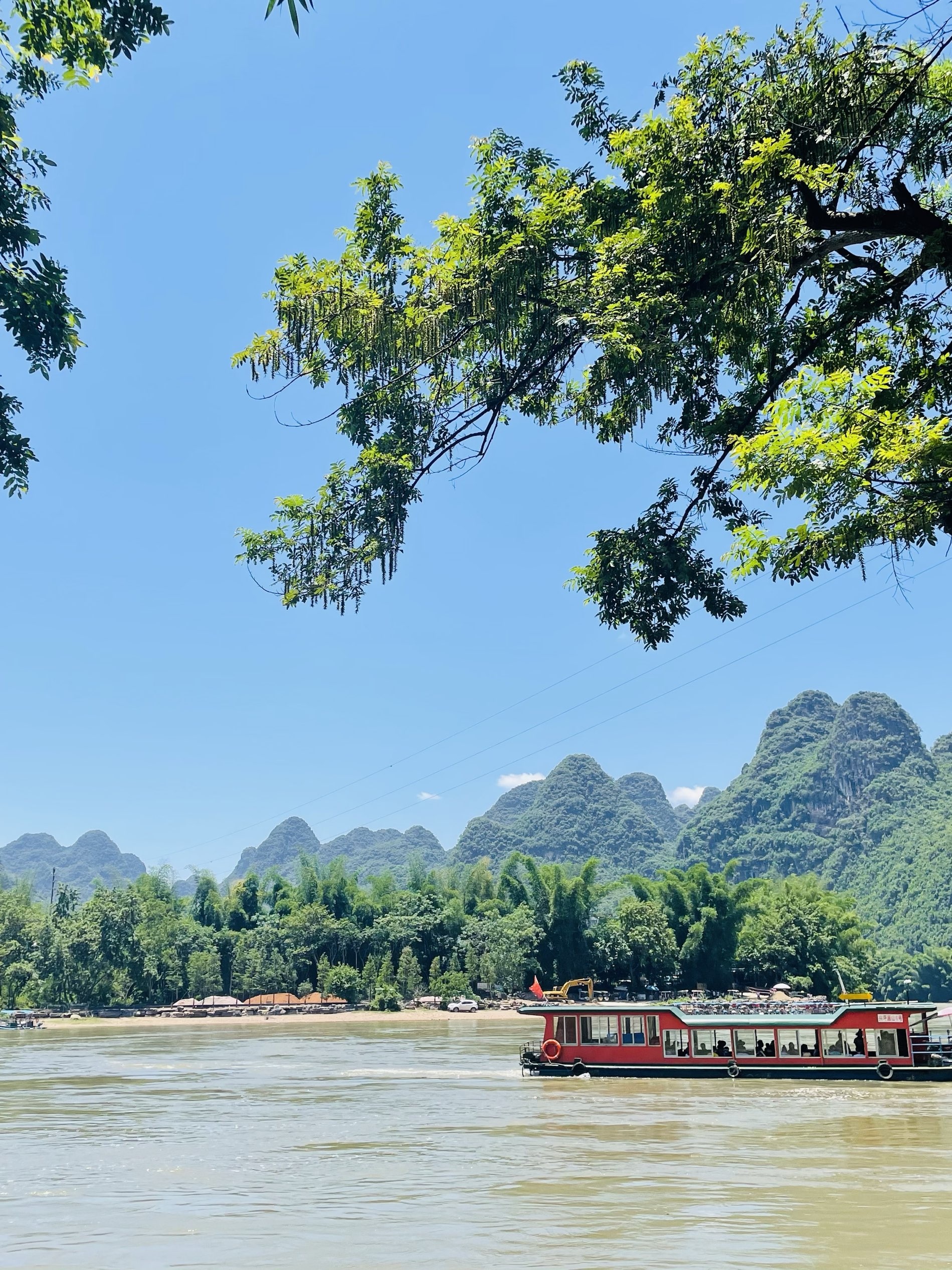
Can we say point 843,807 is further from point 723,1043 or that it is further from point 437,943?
point 723,1043

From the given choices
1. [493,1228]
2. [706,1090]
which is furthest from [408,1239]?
[706,1090]

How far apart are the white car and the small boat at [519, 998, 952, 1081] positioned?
35252 millimetres

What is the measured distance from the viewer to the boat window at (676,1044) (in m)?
24.3

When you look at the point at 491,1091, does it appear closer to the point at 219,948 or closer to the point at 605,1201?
the point at 605,1201

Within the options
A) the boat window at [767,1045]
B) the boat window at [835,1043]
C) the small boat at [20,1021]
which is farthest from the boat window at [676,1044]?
the small boat at [20,1021]

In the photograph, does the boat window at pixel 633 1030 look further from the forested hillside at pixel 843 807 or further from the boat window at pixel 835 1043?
the forested hillside at pixel 843 807

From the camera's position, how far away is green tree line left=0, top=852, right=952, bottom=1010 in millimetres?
62281

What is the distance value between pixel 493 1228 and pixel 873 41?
390 inches

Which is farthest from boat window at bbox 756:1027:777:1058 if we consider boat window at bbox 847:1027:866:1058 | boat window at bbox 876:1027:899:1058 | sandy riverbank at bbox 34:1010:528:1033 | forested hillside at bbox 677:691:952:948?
forested hillside at bbox 677:691:952:948

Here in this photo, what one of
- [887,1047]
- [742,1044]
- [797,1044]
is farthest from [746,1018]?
[887,1047]

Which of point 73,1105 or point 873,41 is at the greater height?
point 873,41

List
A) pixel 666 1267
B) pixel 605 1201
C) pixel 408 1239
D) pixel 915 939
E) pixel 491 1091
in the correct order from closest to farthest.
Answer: pixel 666 1267 < pixel 408 1239 < pixel 605 1201 < pixel 491 1091 < pixel 915 939

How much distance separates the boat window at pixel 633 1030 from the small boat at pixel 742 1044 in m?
0.02

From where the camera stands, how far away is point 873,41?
6543 millimetres
